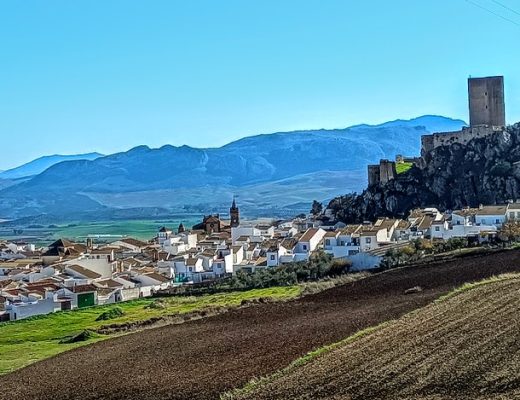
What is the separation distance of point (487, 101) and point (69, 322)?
5190cm

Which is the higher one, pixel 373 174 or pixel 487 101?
pixel 487 101

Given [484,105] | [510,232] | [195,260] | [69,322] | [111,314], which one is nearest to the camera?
[111,314]

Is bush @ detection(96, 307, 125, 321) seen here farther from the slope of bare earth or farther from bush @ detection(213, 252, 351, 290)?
the slope of bare earth

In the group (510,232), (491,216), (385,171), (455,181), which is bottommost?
(510,232)

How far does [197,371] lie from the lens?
24438mm

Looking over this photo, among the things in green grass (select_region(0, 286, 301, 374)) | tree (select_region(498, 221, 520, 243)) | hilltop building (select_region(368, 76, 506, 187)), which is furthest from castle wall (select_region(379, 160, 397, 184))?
green grass (select_region(0, 286, 301, 374))

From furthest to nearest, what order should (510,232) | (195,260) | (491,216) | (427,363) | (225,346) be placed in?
(195,260), (491,216), (510,232), (225,346), (427,363)

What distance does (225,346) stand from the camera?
2852 cm

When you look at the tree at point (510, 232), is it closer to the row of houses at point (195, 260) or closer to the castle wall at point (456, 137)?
the row of houses at point (195, 260)

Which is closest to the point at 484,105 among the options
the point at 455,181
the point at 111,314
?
the point at 455,181

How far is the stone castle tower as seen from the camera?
83938mm

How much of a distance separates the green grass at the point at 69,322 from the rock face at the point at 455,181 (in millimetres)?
28624

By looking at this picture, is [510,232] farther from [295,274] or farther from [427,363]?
[427,363]

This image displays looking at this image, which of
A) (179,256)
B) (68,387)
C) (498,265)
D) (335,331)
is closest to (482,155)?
(179,256)
